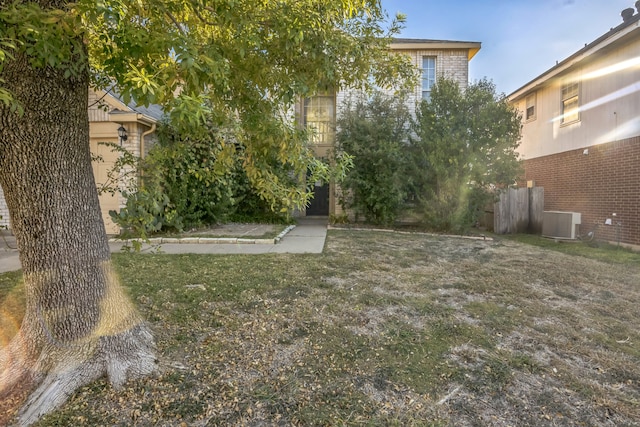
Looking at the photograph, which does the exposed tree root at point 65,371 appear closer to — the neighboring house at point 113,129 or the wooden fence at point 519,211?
the neighboring house at point 113,129

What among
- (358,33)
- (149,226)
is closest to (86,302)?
(149,226)

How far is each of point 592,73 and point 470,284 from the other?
8284 millimetres

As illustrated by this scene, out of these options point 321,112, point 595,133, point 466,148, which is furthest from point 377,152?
point 595,133

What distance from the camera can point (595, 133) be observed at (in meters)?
8.88

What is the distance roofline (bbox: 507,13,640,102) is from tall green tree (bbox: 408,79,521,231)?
2.17 meters

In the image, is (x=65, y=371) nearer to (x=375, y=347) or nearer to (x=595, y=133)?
(x=375, y=347)

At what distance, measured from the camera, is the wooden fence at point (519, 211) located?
10359 millimetres

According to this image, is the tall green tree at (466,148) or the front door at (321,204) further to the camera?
the front door at (321,204)

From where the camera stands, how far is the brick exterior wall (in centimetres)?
773

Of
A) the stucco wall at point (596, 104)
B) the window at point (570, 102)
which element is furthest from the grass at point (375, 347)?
the window at point (570, 102)

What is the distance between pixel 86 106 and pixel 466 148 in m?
8.79

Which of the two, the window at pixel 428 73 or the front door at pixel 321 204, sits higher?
the window at pixel 428 73

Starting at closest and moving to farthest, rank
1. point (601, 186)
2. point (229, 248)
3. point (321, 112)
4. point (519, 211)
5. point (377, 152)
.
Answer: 1. point (229, 248)
2. point (601, 186)
3. point (377, 152)
4. point (519, 211)
5. point (321, 112)

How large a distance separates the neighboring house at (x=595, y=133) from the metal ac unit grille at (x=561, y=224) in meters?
0.52
